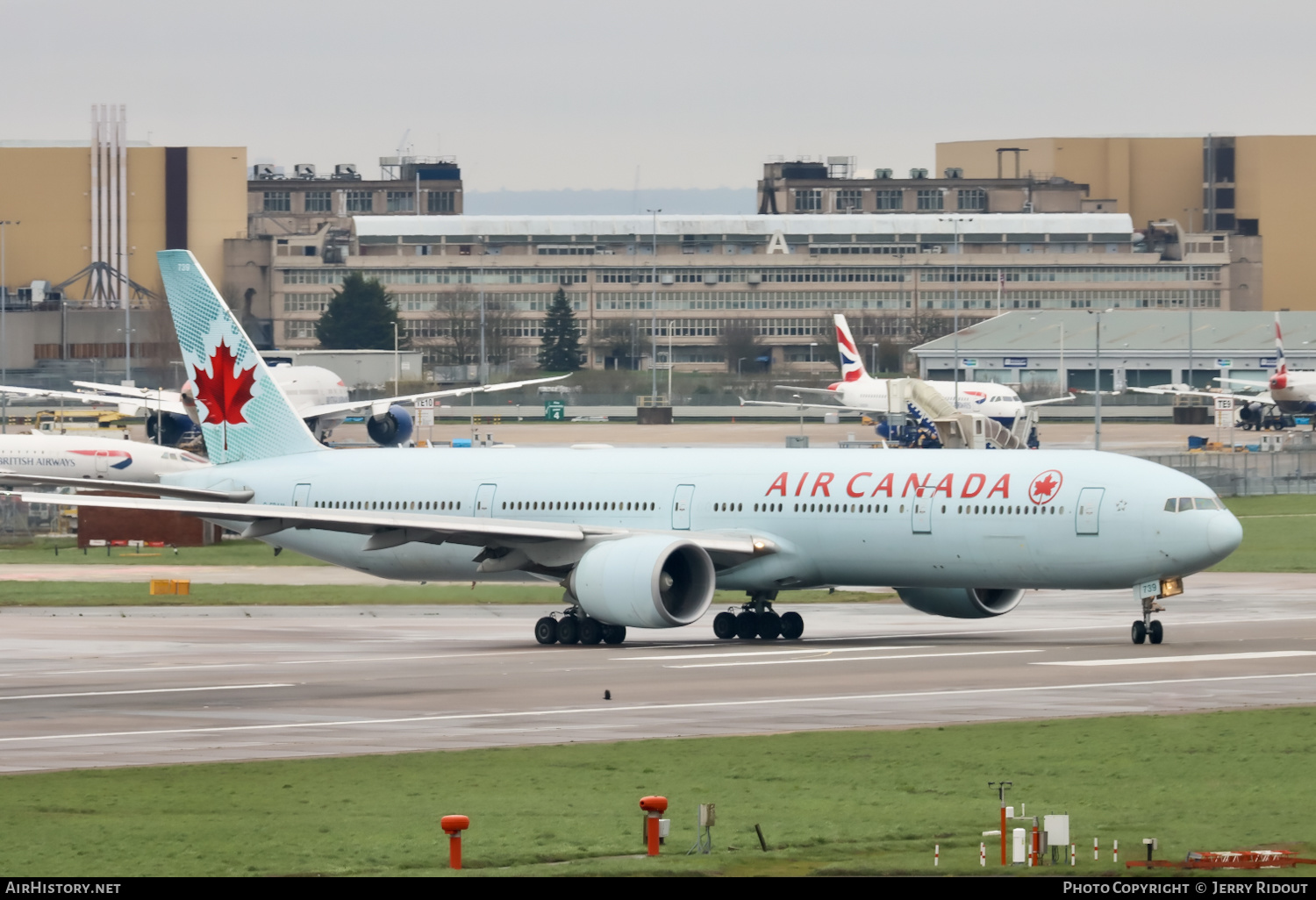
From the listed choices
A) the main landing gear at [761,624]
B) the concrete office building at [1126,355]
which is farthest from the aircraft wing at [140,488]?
the concrete office building at [1126,355]

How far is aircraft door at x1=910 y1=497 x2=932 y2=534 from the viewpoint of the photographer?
→ 147 ft

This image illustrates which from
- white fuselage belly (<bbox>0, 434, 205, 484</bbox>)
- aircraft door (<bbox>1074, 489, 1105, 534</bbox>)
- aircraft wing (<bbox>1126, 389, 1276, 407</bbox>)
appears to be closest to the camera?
aircraft door (<bbox>1074, 489, 1105, 534</bbox>)

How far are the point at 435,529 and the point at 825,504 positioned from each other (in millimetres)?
8684

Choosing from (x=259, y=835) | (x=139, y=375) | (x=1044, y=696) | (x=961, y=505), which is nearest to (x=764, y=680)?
(x=1044, y=696)

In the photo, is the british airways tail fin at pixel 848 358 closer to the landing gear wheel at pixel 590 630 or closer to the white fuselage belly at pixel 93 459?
the white fuselage belly at pixel 93 459


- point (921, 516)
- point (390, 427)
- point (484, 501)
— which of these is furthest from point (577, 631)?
point (390, 427)

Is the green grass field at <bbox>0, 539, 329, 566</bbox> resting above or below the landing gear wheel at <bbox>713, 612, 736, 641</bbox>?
above

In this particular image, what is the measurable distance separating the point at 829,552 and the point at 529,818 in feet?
77.1

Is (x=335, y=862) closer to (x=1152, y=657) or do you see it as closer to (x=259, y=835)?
(x=259, y=835)

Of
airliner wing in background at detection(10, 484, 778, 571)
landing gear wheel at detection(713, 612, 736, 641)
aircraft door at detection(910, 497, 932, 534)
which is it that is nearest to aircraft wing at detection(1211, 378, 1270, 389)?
landing gear wheel at detection(713, 612, 736, 641)

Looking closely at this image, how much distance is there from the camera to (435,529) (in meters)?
46.2

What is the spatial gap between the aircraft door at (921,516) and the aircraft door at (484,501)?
11.3 metres

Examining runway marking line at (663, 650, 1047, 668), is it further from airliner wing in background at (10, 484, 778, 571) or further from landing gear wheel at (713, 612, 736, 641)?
landing gear wheel at (713, 612, 736, 641)

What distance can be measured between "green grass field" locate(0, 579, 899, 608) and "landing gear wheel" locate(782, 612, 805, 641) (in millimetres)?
10803
